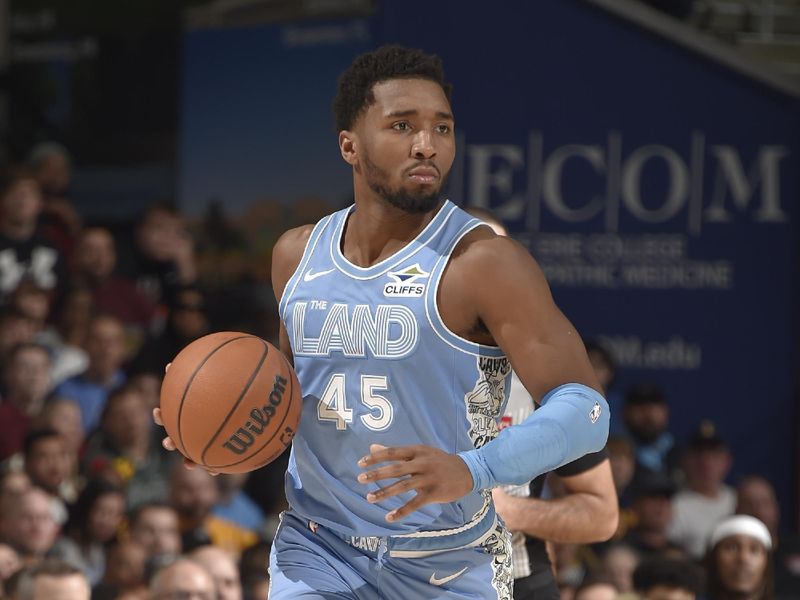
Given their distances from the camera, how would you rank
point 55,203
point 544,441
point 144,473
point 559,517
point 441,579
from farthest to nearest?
point 55,203, point 144,473, point 559,517, point 441,579, point 544,441

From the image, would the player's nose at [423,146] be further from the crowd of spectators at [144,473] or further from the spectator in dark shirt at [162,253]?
the spectator in dark shirt at [162,253]

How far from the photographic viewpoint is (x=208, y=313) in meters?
8.74

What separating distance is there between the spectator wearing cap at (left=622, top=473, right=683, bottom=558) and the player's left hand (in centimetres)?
449

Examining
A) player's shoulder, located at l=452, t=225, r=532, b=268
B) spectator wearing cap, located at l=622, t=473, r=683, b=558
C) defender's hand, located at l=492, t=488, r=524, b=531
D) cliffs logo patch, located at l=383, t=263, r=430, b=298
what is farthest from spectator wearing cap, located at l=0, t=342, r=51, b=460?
player's shoulder, located at l=452, t=225, r=532, b=268

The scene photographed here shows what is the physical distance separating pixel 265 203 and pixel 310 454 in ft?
21.1

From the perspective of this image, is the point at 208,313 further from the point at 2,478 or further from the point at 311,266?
the point at 311,266

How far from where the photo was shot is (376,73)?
3.32 meters

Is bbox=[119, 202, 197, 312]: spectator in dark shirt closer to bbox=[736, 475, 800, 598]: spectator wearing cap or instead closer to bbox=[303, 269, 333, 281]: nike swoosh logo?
bbox=[736, 475, 800, 598]: spectator wearing cap

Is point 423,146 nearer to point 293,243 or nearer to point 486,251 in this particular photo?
point 486,251

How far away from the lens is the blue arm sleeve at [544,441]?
291 centimetres

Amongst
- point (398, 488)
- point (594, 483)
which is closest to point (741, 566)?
point (594, 483)

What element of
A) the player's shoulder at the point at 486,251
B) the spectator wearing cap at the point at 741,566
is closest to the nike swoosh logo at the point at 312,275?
the player's shoulder at the point at 486,251

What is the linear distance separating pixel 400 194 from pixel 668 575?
3.14m

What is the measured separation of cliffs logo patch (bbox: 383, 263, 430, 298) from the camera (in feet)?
10.4
